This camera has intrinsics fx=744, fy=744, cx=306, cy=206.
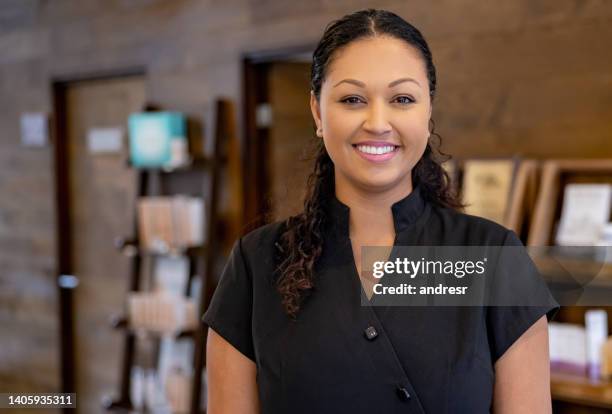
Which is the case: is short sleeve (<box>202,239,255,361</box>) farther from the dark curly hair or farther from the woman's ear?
the woman's ear

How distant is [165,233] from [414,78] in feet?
9.24

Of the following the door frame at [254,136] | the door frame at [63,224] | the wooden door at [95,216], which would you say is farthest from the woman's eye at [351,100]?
the door frame at [63,224]

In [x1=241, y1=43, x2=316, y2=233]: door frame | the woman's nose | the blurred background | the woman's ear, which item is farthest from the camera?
[x1=241, y1=43, x2=316, y2=233]: door frame

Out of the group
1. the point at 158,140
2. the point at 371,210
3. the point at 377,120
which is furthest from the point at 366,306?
the point at 158,140

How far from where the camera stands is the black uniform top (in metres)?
1.07

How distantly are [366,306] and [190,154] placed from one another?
286 cm

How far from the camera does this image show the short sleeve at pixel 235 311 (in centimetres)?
118

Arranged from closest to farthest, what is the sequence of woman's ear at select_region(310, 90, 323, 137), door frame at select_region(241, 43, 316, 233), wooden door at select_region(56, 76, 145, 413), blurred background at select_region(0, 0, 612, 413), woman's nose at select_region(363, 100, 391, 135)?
woman's nose at select_region(363, 100, 391, 135)
woman's ear at select_region(310, 90, 323, 137)
blurred background at select_region(0, 0, 612, 413)
door frame at select_region(241, 43, 316, 233)
wooden door at select_region(56, 76, 145, 413)

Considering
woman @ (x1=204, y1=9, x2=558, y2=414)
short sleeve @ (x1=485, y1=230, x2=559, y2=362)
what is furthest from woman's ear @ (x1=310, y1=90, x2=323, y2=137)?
short sleeve @ (x1=485, y1=230, x2=559, y2=362)

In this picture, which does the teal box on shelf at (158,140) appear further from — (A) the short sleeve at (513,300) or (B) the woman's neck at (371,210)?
(A) the short sleeve at (513,300)

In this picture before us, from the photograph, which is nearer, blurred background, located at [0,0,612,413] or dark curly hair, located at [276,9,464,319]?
dark curly hair, located at [276,9,464,319]

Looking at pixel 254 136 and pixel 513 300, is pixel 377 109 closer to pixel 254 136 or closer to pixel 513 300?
pixel 513 300

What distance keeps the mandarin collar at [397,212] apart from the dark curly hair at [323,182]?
0.02 meters

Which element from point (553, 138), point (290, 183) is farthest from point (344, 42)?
point (553, 138)
